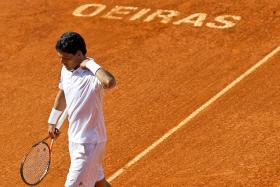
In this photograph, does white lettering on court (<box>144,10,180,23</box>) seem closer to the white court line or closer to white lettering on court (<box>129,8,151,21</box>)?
white lettering on court (<box>129,8,151,21</box>)

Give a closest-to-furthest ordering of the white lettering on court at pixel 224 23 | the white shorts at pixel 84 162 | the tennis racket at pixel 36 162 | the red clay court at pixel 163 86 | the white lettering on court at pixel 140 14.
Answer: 1. the white shorts at pixel 84 162
2. the tennis racket at pixel 36 162
3. the red clay court at pixel 163 86
4. the white lettering on court at pixel 224 23
5. the white lettering on court at pixel 140 14

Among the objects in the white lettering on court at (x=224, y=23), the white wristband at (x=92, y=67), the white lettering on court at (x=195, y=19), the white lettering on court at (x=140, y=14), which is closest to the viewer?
the white wristband at (x=92, y=67)

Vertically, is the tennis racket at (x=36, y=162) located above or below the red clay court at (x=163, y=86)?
above

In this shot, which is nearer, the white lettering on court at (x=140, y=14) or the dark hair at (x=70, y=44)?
the dark hair at (x=70, y=44)

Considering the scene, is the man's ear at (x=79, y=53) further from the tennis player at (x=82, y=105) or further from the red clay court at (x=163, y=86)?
the red clay court at (x=163, y=86)

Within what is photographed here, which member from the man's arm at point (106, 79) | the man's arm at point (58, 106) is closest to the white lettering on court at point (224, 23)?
the man's arm at point (58, 106)

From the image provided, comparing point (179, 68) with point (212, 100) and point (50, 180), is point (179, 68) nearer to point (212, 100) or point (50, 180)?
point (212, 100)

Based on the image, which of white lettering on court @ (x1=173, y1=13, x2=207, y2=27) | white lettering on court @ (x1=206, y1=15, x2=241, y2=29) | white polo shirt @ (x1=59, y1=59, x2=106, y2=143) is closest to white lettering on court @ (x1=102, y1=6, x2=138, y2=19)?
white lettering on court @ (x1=173, y1=13, x2=207, y2=27)

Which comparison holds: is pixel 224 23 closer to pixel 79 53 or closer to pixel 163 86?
pixel 163 86

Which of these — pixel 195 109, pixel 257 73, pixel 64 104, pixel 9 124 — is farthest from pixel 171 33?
pixel 64 104

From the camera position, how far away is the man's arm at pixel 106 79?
6.99 metres

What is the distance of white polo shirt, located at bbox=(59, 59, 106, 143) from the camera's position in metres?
7.32

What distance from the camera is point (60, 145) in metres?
10.7

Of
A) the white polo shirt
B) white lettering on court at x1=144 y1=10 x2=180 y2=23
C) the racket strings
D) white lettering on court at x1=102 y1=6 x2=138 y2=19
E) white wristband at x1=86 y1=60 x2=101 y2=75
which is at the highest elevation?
white wristband at x1=86 y1=60 x2=101 y2=75
